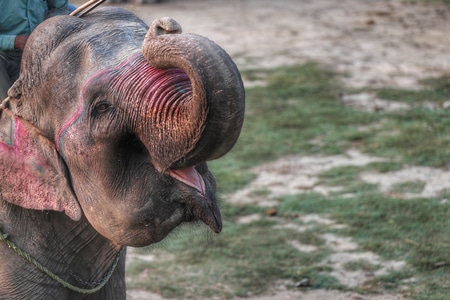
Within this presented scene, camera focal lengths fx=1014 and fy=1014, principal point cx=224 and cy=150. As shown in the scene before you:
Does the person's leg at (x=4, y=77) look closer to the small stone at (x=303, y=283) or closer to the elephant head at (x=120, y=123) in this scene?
the elephant head at (x=120, y=123)

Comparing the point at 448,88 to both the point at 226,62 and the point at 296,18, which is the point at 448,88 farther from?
the point at 226,62

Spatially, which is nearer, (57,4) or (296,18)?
(57,4)

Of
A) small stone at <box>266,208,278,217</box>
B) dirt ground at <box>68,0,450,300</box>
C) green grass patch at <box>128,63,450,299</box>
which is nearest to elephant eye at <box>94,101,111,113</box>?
green grass patch at <box>128,63,450,299</box>

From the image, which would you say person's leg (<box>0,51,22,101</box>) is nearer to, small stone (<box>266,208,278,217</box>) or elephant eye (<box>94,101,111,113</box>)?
elephant eye (<box>94,101,111,113</box>)

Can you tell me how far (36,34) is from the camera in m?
3.11

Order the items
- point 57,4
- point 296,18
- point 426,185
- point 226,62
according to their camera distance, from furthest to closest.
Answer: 1. point 296,18
2. point 426,185
3. point 57,4
4. point 226,62

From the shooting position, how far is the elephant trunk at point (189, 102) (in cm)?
253

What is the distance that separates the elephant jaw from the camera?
9.19ft

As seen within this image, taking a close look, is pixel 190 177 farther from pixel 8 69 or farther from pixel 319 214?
pixel 319 214

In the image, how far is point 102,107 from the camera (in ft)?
9.43

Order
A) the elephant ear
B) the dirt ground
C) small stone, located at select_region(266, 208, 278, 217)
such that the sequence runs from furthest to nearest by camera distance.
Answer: the dirt ground < small stone, located at select_region(266, 208, 278, 217) < the elephant ear

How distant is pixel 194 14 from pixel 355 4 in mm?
1950

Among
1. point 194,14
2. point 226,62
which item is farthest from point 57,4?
point 194,14

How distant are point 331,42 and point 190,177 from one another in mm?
7508
